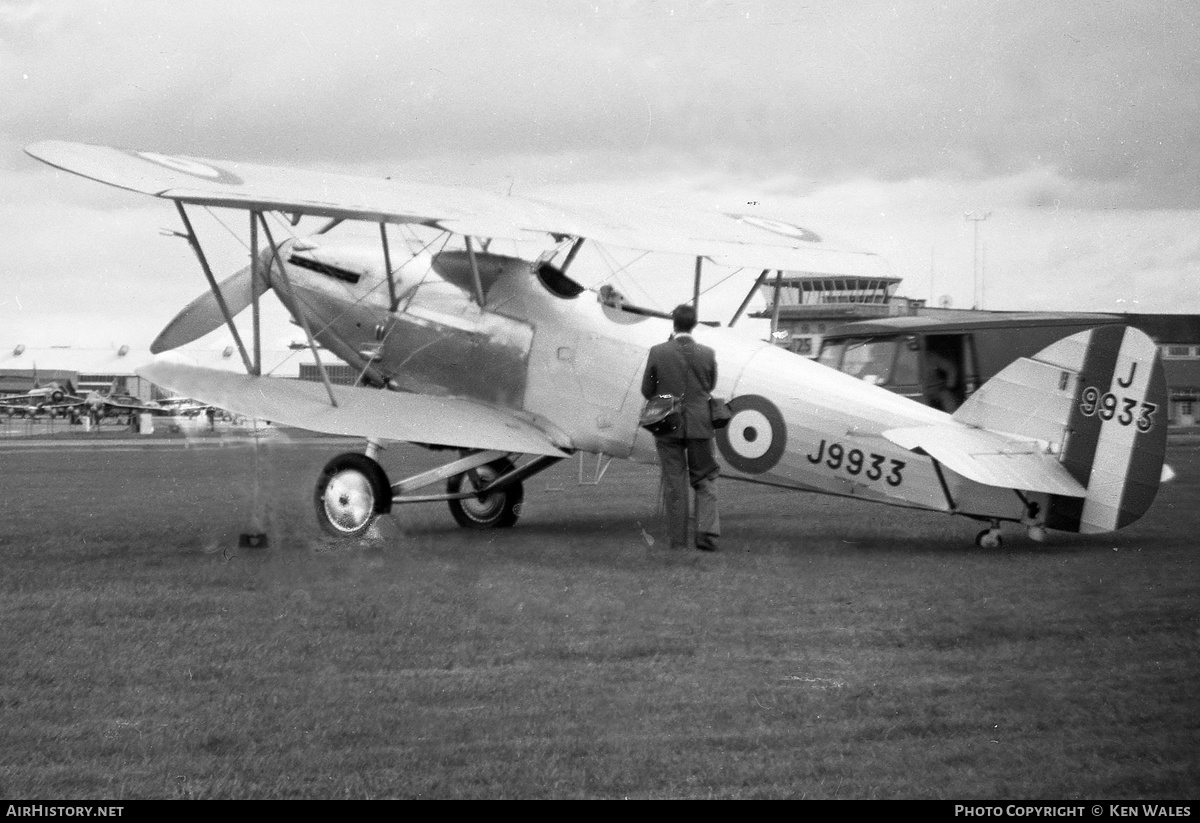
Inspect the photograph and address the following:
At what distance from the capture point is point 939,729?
492cm

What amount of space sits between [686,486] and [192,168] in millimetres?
4609

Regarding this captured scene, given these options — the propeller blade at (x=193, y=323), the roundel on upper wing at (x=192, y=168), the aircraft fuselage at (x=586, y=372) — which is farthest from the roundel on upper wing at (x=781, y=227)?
the roundel on upper wing at (x=192, y=168)

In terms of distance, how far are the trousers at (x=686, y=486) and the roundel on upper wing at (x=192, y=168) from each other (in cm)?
390

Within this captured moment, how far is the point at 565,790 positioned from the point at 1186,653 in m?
3.25

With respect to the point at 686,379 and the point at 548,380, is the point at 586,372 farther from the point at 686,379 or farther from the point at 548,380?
the point at 686,379

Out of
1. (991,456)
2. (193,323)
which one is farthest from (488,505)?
(991,456)

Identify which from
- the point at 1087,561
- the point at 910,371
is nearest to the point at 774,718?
the point at 1087,561

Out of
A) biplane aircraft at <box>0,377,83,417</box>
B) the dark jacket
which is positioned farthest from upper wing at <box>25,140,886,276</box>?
biplane aircraft at <box>0,377,83,417</box>

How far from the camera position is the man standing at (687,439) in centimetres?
1023

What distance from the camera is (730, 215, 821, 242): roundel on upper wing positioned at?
567 inches

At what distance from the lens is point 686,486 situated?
10.3 m

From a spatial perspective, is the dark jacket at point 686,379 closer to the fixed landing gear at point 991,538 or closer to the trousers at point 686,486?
the trousers at point 686,486

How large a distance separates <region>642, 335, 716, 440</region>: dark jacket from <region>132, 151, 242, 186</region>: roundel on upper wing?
11.4ft

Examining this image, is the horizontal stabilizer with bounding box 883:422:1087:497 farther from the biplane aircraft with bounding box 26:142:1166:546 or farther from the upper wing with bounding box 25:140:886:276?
the upper wing with bounding box 25:140:886:276
